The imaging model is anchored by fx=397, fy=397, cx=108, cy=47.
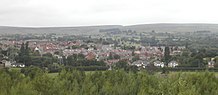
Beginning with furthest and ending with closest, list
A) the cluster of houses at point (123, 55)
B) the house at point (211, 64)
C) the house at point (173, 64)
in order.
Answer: the cluster of houses at point (123, 55) → the house at point (173, 64) → the house at point (211, 64)

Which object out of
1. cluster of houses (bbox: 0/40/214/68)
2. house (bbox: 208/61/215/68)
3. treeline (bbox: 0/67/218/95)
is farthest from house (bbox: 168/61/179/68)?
treeline (bbox: 0/67/218/95)

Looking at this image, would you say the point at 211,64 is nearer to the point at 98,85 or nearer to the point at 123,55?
the point at 123,55

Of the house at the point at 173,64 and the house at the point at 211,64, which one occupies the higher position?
the house at the point at 211,64

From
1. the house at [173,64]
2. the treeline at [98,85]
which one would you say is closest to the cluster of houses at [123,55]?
the house at [173,64]

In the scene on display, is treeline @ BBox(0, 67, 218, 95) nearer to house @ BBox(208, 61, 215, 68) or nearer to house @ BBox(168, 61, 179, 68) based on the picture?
house @ BBox(168, 61, 179, 68)

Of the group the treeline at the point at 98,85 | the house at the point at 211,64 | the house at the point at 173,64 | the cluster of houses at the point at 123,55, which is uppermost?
the treeline at the point at 98,85

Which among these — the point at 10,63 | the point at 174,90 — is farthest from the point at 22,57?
the point at 174,90

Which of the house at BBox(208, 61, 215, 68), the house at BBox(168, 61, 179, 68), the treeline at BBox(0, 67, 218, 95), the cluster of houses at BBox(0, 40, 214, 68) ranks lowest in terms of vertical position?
the cluster of houses at BBox(0, 40, 214, 68)

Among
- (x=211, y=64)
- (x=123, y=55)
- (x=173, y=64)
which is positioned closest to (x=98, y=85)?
(x=211, y=64)

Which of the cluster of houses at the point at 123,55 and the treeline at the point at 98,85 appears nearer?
the treeline at the point at 98,85

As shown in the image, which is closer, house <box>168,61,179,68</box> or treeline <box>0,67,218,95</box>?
treeline <box>0,67,218,95</box>

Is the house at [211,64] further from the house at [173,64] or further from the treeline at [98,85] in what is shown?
the treeline at [98,85]

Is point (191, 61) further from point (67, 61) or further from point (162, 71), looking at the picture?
point (67, 61)
